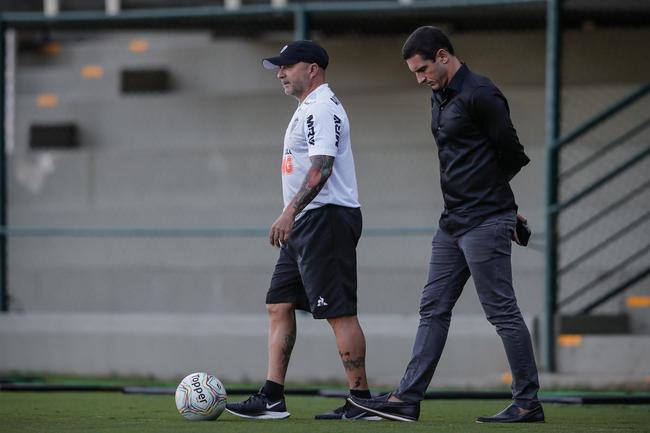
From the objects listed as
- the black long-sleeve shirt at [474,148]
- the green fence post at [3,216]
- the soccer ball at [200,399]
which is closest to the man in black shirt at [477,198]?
the black long-sleeve shirt at [474,148]

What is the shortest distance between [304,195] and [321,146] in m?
0.27

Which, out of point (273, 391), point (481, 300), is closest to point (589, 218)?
point (481, 300)

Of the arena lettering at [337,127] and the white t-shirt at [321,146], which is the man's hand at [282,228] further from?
the arena lettering at [337,127]

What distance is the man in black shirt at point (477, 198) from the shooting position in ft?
23.0

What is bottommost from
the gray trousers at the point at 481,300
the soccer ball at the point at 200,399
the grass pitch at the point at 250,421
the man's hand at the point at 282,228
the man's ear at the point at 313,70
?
the grass pitch at the point at 250,421

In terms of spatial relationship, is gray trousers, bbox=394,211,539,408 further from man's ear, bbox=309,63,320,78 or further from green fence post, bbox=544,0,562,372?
green fence post, bbox=544,0,562,372

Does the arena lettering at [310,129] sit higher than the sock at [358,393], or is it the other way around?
the arena lettering at [310,129]

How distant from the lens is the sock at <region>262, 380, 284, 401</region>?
7.44 metres

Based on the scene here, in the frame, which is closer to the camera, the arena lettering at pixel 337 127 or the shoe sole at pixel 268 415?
the arena lettering at pixel 337 127

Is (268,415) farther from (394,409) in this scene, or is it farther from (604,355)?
(604,355)

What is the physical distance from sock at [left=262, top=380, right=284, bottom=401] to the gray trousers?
25.9 inches

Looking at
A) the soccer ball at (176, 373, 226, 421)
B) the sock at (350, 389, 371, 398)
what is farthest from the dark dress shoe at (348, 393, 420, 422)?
the soccer ball at (176, 373, 226, 421)

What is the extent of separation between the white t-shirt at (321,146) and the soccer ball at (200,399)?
3.28ft

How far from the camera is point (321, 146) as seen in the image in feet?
23.6
